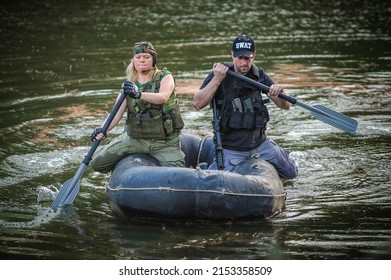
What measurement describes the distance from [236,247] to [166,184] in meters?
0.78

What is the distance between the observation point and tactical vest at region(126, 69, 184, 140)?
25.0 feet

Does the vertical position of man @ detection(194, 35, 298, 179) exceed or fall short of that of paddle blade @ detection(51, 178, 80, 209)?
it exceeds it

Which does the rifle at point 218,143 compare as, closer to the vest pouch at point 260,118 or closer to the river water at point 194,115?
the vest pouch at point 260,118

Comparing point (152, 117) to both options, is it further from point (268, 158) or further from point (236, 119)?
point (268, 158)

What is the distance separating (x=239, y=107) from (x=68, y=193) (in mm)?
1720

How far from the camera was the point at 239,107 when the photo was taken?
771cm

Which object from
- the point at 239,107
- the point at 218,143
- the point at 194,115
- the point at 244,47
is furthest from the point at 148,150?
the point at 194,115

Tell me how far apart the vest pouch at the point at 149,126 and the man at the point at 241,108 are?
0.37m

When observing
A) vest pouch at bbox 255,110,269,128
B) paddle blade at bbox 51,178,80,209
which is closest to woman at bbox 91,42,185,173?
paddle blade at bbox 51,178,80,209

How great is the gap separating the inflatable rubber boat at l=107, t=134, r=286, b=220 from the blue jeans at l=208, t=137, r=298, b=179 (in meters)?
0.30

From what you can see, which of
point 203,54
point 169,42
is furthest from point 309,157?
point 169,42

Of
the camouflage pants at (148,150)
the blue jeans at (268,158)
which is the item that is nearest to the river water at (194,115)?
the blue jeans at (268,158)

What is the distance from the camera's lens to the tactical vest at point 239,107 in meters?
7.66

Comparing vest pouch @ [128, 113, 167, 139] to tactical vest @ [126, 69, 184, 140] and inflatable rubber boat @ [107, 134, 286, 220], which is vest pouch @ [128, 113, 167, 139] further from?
inflatable rubber boat @ [107, 134, 286, 220]
